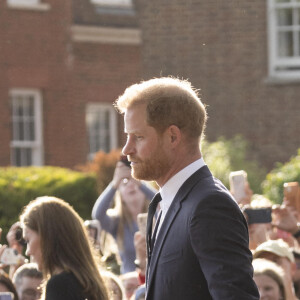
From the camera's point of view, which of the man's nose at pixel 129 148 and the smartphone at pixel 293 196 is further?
the smartphone at pixel 293 196

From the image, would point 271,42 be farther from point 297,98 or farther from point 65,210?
point 65,210

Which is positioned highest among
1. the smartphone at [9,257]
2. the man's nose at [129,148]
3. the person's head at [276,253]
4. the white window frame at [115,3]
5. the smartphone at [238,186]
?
the white window frame at [115,3]

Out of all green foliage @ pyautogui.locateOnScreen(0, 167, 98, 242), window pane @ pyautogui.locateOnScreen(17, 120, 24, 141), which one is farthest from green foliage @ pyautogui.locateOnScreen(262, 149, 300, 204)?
window pane @ pyautogui.locateOnScreen(17, 120, 24, 141)

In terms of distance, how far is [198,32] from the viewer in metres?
20.5

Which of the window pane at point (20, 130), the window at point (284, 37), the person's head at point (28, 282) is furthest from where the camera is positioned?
the window pane at point (20, 130)

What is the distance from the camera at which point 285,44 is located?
68.0ft

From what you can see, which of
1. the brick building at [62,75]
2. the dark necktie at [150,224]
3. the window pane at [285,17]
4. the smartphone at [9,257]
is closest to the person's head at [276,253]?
the smartphone at [9,257]

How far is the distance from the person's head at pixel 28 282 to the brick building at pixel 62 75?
48.0 ft

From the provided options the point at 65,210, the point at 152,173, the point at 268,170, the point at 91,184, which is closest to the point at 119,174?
the point at 65,210

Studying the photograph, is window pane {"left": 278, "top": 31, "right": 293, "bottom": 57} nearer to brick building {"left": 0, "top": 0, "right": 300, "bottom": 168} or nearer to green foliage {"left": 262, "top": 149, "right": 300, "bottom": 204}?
brick building {"left": 0, "top": 0, "right": 300, "bottom": 168}

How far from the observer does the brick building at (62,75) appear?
21922mm

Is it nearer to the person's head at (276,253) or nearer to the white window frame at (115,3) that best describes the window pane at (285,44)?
the white window frame at (115,3)

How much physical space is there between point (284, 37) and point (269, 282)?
14630 millimetres

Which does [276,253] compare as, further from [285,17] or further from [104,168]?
[285,17]
